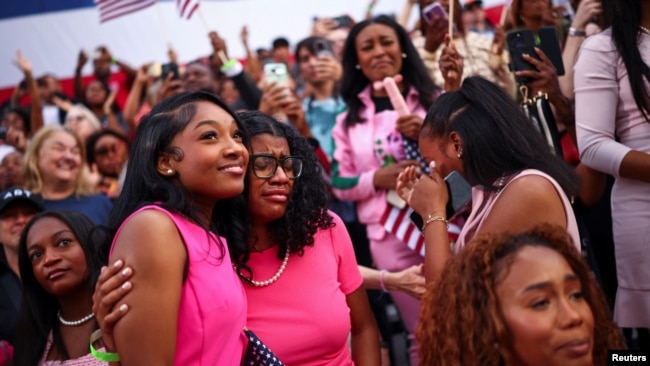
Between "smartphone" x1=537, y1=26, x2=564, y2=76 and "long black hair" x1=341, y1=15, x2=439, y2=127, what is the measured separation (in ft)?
2.96

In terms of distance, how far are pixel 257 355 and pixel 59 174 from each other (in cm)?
364

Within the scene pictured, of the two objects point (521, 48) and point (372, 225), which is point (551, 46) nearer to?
point (521, 48)

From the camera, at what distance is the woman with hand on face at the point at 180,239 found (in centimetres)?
271

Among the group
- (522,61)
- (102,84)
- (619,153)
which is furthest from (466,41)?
(102,84)

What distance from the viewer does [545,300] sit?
8.46 ft

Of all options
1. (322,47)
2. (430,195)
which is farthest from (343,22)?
(430,195)

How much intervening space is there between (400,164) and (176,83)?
220cm

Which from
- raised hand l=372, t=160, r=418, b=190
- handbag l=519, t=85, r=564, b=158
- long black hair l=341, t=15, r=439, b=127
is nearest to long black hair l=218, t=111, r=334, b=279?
handbag l=519, t=85, r=564, b=158

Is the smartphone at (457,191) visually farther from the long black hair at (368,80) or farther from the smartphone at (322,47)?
the smartphone at (322,47)

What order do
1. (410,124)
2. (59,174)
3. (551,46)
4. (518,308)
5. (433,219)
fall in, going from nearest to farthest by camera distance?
(518,308)
(433,219)
(551,46)
(410,124)
(59,174)

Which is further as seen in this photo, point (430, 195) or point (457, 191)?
point (457, 191)

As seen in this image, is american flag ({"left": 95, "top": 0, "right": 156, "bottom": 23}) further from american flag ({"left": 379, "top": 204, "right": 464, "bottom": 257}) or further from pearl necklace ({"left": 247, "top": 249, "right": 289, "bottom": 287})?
pearl necklace ({"left": 247, "top": 249, "right": 289, "bottom": 287})

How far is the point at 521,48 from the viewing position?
4582 millimetres

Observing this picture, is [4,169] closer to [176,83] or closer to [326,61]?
[176,83]
